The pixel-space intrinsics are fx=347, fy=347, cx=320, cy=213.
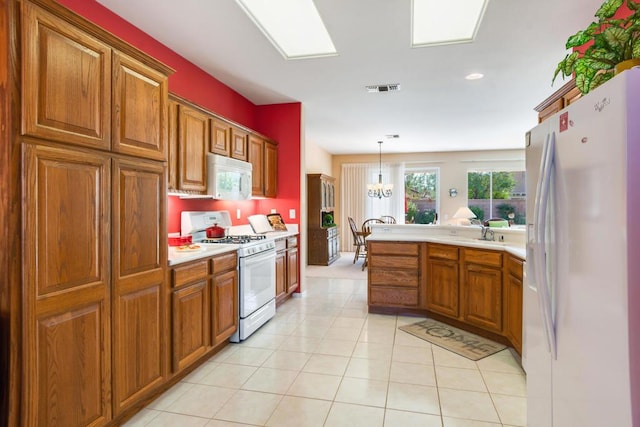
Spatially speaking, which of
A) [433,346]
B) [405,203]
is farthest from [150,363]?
[405,203]

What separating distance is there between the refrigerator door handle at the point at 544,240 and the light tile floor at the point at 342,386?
973 millimetres

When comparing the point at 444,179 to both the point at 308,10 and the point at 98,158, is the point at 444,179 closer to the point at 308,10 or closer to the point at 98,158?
the point at 308,10

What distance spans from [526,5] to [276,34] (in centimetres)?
190

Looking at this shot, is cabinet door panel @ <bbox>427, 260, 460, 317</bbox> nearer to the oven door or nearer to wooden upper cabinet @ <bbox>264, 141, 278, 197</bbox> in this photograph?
the oven door

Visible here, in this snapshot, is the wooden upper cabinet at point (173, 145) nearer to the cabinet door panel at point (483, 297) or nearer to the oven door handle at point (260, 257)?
the oven door handle at point (260, 257)

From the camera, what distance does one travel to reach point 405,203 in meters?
9.05

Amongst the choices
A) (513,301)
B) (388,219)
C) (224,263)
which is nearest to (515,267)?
(513,301)

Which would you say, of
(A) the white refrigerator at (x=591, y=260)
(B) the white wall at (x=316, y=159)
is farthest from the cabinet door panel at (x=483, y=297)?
(B) the white wall at (x=316, y=159)

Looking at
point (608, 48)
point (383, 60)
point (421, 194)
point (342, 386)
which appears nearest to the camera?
point (608, 48)

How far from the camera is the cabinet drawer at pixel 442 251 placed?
136 inches

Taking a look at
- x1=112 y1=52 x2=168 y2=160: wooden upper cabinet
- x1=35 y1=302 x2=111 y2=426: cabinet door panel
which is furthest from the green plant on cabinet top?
x1=35 y1=302 x2=111 y2=426: cabinet door panel

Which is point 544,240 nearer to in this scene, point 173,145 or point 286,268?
point 173,145

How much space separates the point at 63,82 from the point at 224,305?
193cm

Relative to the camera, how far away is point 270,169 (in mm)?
Result: 4570
